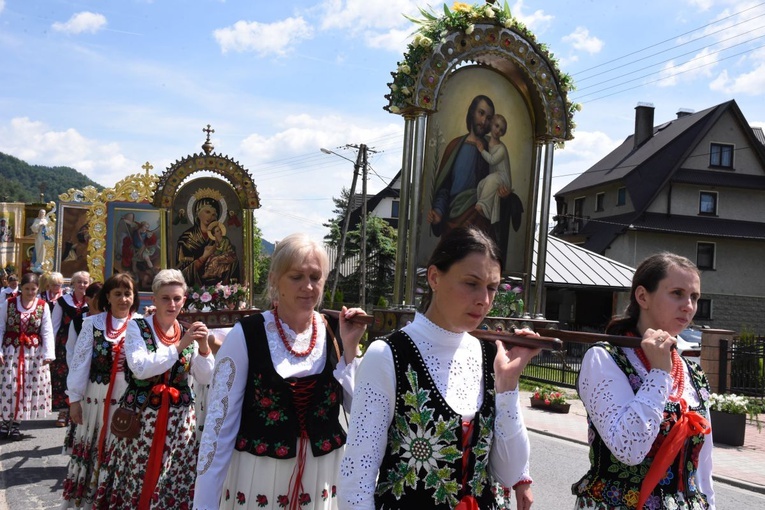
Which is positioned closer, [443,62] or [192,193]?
[443,62]

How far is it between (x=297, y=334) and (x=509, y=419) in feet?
4.52

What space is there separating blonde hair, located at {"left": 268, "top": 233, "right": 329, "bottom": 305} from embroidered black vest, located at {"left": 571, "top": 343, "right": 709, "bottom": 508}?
4.28 ft

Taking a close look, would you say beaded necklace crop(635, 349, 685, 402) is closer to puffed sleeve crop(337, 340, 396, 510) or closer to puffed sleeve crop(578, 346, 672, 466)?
puffed sleeve crop(578, 346, 672, 466)

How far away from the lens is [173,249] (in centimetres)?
1384

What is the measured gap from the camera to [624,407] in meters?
2.86

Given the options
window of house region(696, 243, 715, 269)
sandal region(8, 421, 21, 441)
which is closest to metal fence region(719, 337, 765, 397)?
sandal region(8, 421, 21, 441)

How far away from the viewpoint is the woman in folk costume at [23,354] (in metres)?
9.91

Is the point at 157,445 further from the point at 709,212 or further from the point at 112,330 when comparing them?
the point at 709,212

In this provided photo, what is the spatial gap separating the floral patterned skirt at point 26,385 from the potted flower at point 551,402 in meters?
8.73

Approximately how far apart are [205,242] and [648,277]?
11.6m

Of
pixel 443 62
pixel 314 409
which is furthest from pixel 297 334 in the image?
pixel 443 62

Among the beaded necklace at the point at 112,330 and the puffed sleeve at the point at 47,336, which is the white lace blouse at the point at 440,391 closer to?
the beaded necklace at the point at 112,330

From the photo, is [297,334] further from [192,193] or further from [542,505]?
[192,193]

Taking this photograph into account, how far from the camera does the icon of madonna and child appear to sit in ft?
45.6
